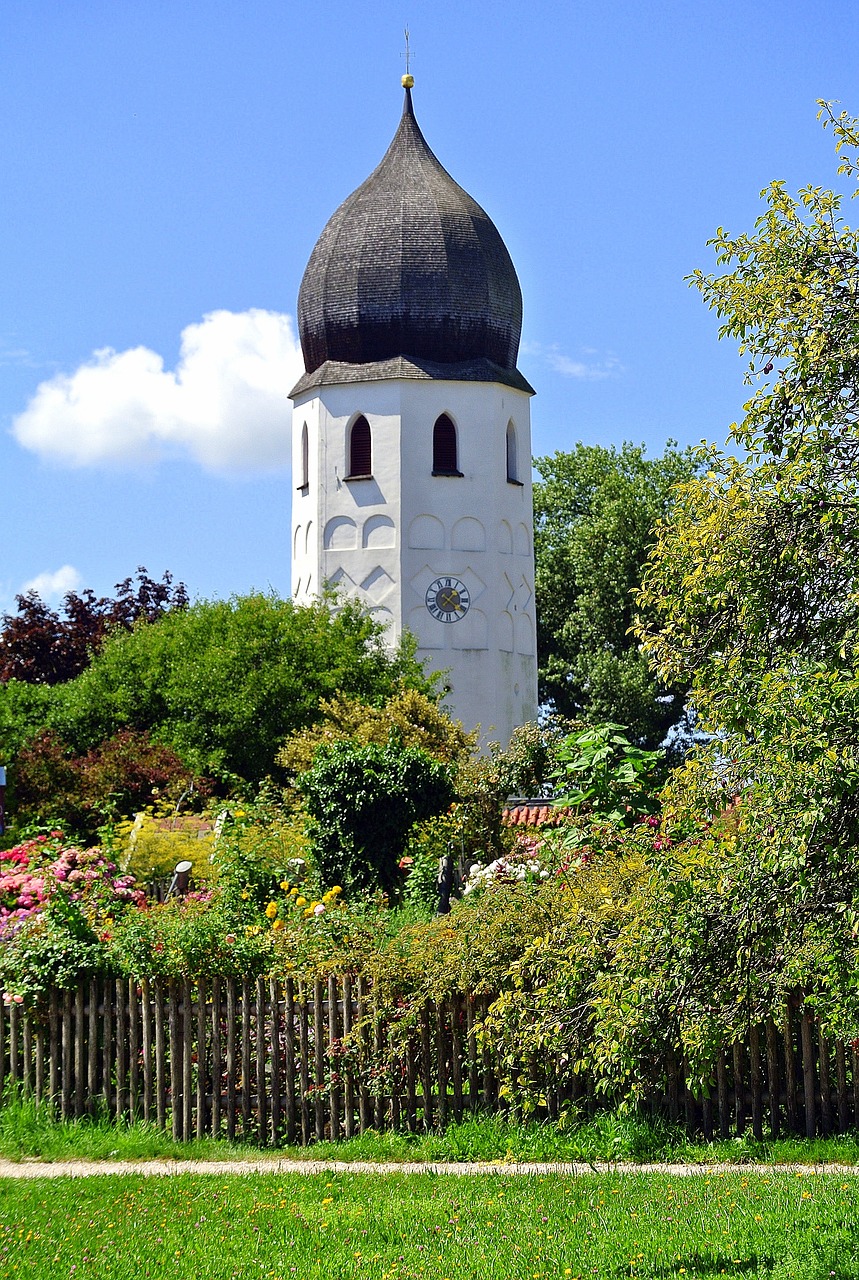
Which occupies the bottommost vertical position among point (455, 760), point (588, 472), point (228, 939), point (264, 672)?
point (228, 939)

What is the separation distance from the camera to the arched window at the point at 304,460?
43406 millimetres

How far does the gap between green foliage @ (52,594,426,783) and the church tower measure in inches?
311

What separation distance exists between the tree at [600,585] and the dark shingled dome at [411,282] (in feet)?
22.0

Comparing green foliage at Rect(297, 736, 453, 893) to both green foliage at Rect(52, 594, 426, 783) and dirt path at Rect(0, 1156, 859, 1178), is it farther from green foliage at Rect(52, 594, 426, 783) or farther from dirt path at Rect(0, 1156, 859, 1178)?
green foliage at Rect(52, 594, 426, 783)

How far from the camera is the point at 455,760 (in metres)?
22.6

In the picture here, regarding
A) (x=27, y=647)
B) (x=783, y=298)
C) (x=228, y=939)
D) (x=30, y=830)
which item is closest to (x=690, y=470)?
(x=27, y=647)

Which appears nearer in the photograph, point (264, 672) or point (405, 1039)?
point (405, 1039)

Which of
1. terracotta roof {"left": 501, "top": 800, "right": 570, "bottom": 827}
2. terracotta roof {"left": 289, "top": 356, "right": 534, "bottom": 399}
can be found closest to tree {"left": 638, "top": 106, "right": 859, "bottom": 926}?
terracotta roof {"left": 501, "top": 800, "right": 570, "bottom": 827}

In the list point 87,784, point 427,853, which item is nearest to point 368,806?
point 427,853

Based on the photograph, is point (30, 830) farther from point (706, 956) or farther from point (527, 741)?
point (706, 956)

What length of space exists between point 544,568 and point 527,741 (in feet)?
93.1

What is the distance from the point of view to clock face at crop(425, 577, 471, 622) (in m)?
41.4

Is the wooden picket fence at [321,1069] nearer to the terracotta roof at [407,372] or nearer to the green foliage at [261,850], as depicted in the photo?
the green foliage at [261,850]

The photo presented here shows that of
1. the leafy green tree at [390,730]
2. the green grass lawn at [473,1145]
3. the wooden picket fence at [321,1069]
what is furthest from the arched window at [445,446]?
the green grass lawn at [473,1145]
